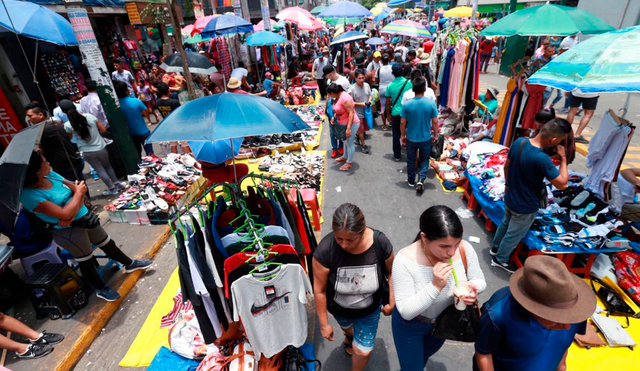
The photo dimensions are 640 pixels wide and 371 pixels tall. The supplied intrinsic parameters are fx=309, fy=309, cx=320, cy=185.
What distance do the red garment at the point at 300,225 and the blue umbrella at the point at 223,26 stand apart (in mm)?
9224

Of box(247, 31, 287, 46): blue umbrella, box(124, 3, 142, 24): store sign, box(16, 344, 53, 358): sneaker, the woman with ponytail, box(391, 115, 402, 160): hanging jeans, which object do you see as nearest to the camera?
box(16, 344, 53, 358): sneaker

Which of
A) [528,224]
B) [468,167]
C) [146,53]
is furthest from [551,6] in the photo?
[146,53]

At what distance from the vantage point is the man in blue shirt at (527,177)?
3.35 metres

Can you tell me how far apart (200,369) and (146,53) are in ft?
54.7

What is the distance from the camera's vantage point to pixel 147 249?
4.85 meters

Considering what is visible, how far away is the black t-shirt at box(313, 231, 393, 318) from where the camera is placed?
2.34 metres

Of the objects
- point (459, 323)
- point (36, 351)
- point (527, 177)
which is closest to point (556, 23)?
point (527, 177)

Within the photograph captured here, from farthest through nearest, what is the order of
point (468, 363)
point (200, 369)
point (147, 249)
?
point (147, 249)
point (468, 363)
point (200, 369)

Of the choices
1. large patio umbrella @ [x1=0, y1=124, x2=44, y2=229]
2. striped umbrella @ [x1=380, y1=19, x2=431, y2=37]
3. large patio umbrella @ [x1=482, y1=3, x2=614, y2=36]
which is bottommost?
large patio umbrella @ [x1=0, y1=124, x2=44, y2=229]

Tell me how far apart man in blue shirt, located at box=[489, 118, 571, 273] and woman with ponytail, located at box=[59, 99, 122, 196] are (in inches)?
270

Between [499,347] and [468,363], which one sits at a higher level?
[499,347]

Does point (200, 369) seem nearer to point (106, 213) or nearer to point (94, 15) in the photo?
point (106, 213)

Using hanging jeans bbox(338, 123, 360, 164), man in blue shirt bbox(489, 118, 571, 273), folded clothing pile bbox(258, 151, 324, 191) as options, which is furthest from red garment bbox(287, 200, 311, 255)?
hanging jeans bbox(338, 123, 360, 164)

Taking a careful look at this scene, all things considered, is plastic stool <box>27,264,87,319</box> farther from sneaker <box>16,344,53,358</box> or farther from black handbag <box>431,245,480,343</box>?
black handbag <box>431,245,480,343</box>
